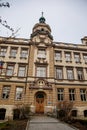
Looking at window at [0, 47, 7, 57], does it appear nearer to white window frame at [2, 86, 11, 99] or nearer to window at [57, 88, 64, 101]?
white window frame at [2, 86, 11, 99]

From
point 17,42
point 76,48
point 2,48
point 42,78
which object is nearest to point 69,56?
point 76,48

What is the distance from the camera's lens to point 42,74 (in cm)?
1947

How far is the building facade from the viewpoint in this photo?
57.5 ft

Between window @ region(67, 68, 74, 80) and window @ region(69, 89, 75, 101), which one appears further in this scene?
window @ region(67, 68, 74, 80)

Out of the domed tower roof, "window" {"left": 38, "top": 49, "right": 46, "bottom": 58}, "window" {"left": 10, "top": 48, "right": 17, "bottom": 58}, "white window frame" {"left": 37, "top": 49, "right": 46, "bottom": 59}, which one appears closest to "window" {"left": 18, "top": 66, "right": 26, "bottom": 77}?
"window" {"left": 10, "top": 48, "right": 17, "bottom": 58}

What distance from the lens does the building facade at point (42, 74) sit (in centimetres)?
1753

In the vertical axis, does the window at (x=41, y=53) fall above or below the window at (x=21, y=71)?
above

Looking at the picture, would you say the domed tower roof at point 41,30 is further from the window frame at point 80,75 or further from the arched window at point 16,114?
the arched window at point 16,114

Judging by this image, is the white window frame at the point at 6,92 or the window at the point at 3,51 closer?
the white window frame at the point at 6,92

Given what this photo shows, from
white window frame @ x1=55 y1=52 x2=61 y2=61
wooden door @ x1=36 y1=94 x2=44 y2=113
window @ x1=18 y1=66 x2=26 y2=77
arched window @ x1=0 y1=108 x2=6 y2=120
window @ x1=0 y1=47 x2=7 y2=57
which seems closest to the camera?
arched window @ x1=0 y1=108 x2=6 y2=120

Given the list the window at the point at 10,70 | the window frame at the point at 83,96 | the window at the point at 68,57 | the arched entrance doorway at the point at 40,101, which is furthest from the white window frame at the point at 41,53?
the window frame at the point at 83,96

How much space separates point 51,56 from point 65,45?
4595 millimetres

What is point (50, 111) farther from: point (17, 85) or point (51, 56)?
point (51, 56)

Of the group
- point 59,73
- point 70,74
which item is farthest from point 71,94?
point 59,73
